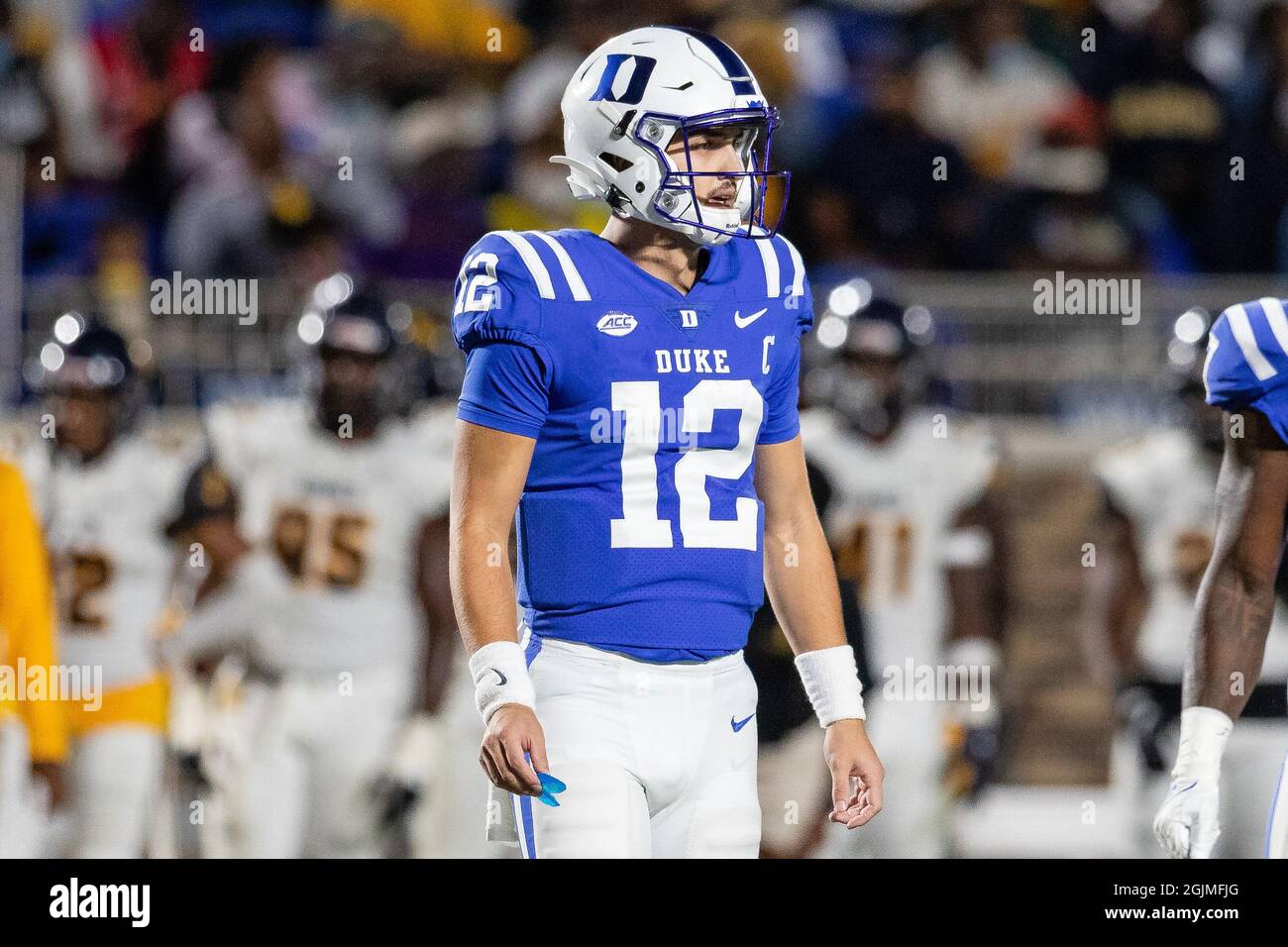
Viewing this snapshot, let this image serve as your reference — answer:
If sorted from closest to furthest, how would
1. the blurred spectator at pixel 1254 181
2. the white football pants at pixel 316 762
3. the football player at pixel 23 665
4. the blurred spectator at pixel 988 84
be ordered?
the football player at pixel 23 665 < the white football pants at pixel 316 762 < the blurred spectator at pixel 1254 181 < the blurred spectator at pixel 988 84

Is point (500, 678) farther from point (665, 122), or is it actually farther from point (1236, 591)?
point (1236, 591)

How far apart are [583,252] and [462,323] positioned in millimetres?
212

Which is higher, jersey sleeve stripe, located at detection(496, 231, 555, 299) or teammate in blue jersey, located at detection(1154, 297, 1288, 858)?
jersey sleeve stripe, located at detection(496, 231, 555, 299)

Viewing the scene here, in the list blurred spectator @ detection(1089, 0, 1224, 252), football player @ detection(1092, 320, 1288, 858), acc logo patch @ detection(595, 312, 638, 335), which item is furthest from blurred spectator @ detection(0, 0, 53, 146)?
acc logo patch @ detection(595, 312, 638, 335)

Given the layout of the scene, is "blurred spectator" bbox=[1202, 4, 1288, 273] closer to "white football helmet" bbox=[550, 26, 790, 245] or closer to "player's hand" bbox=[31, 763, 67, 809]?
"player's hand" bbox=[31, 763, 67, 809]

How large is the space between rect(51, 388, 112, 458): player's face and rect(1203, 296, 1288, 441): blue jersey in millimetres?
3498

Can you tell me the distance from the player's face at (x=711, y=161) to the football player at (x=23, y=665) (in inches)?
99.1

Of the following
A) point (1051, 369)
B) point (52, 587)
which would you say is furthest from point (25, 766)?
point (1051, 369)

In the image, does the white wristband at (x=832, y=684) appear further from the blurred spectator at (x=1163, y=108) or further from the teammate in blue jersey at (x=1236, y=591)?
the blurred spectator at (x=1163, y=108)

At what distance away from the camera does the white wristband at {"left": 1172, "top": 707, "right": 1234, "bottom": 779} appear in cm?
326

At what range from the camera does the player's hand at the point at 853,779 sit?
3066 millimetres

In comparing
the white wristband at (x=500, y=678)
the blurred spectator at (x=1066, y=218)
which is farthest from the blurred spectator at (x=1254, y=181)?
the white wristband at (x=500, y=678)

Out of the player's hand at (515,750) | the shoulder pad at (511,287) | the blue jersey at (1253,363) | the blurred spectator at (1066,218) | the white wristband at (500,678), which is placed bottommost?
the player's hand at (515,750)
